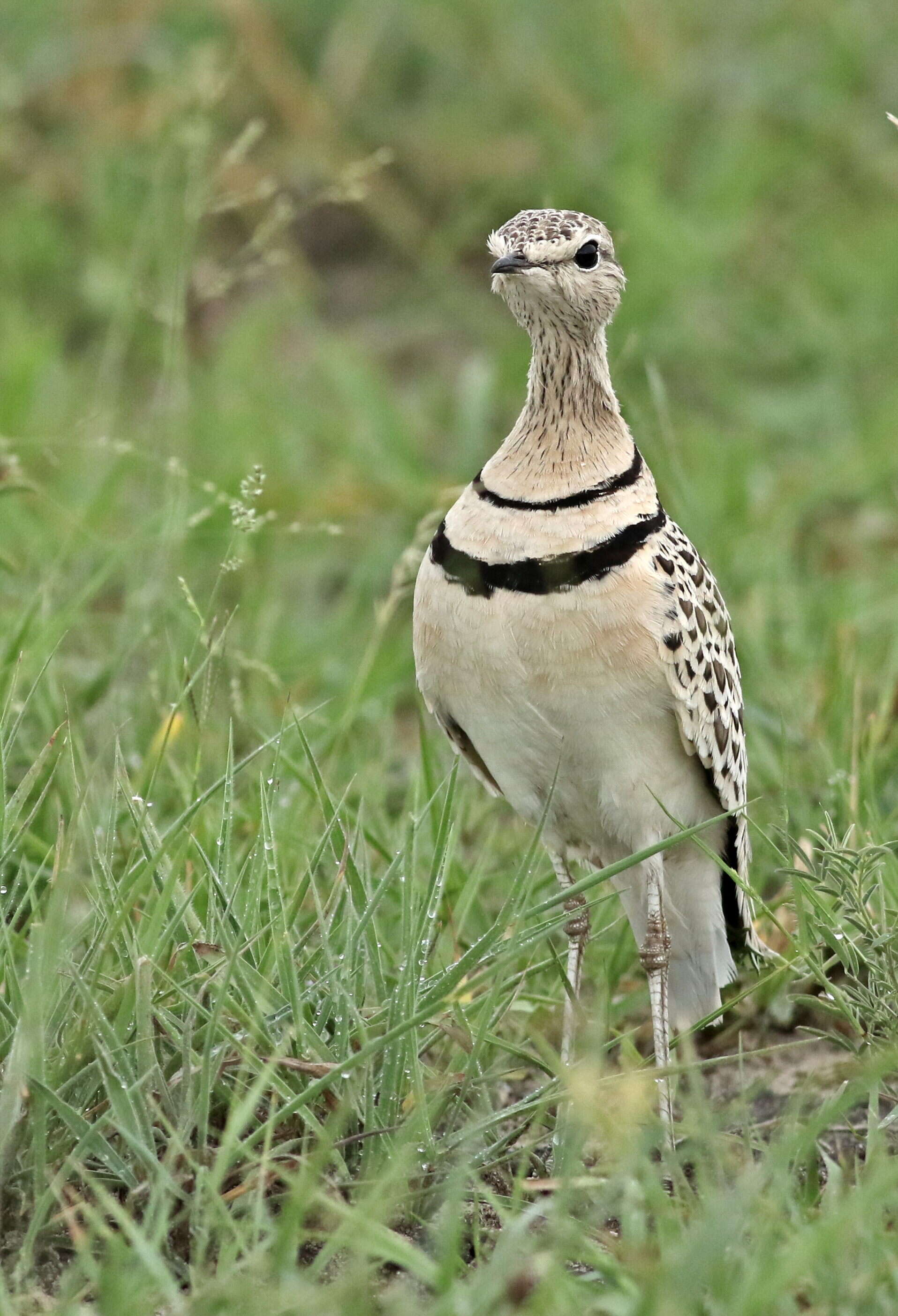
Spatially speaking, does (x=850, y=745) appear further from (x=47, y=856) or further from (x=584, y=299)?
(x=47, y=856)

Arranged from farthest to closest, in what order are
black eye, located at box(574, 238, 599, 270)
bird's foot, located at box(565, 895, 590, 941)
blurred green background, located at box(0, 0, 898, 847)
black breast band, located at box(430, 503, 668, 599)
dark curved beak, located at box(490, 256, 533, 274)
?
blurred green background, located at box(0, 0, 898, 847) → bird's foot, located at box(565, 895, 590, 941) → black eye, located at box(574, 238, 599, 270) → dark curved beak, located at box(490, 256, 533, 274) → black breast band, located at box(430, 503, 668, 599)

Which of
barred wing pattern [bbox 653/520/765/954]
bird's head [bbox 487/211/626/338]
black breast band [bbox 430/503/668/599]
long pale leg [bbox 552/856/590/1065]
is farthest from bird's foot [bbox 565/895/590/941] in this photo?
bird's head [bbox 487/211/626/338]

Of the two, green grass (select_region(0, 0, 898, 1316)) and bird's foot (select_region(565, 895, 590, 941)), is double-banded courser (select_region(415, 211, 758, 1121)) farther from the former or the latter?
green grass (select_region(0, 0, 898, 1316))

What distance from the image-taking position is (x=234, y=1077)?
Result: 9.16ft

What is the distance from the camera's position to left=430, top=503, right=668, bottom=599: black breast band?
310 centimetres

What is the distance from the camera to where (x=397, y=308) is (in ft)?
25.6

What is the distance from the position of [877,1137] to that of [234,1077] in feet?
3.38

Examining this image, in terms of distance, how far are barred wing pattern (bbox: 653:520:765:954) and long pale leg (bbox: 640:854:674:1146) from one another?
17 cm

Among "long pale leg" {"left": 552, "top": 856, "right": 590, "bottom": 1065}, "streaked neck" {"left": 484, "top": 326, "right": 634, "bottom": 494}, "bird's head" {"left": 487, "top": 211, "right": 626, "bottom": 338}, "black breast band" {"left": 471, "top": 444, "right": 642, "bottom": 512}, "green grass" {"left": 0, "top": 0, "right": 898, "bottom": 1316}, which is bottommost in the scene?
"long pale leg" {"left": 552, "top": 856, "right": 590, "bottom": 1065}

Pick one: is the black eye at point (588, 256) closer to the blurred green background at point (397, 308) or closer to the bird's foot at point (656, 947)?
the blurred green background at point (397, 308)

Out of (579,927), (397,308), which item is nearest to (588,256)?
(579,927)

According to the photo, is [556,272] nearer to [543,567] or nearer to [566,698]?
[543,567]

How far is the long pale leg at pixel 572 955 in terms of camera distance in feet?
10.8

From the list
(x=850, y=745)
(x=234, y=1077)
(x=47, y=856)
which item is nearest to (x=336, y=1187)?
(x=234, y=1077)
